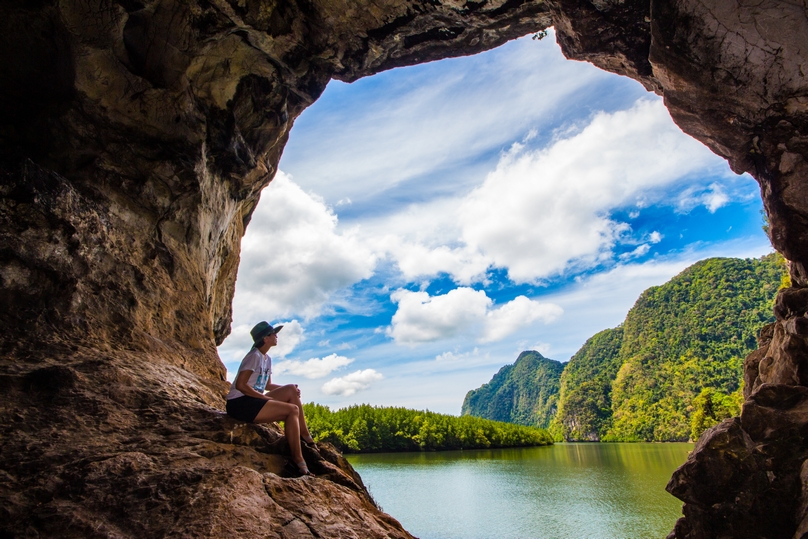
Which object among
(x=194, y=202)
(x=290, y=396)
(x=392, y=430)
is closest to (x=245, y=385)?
(x=290, y=396)

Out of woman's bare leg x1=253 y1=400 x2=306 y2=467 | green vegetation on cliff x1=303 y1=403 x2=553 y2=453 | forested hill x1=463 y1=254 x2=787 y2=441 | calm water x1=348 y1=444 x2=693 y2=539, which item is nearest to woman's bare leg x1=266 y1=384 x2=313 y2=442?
woman's bare leg x1=253 y1=400 x2=306 y2=467

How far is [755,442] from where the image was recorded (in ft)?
19.4

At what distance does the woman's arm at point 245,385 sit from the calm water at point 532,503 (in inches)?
494

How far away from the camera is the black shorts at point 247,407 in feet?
14.9

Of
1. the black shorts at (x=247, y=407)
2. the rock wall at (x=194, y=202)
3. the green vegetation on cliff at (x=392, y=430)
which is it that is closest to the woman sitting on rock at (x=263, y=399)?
the black shorts at (x=247, y=407)

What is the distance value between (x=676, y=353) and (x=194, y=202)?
372ft

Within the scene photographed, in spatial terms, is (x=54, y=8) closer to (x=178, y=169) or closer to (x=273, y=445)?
(x=178, y=169)

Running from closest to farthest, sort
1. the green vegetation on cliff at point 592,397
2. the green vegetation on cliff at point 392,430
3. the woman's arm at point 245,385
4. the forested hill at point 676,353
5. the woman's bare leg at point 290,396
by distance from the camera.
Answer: the woman's arm at point 245,385, the woman's bare leg at point 290,396, the green vegetation on cliff at point 392,430, the forested hill at point 676,353, the green vegetation on cliff at point 592,397

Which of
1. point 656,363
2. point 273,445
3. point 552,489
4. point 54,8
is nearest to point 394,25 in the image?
point 54,8

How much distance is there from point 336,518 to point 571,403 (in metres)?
122

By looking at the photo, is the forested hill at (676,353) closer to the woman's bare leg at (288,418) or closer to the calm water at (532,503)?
the calm water at (532,503)

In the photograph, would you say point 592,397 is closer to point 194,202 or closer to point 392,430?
point 392,430

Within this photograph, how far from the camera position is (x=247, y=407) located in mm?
4566

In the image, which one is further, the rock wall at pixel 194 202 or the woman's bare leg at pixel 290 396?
the woman's bare leg at pixel 290 396
